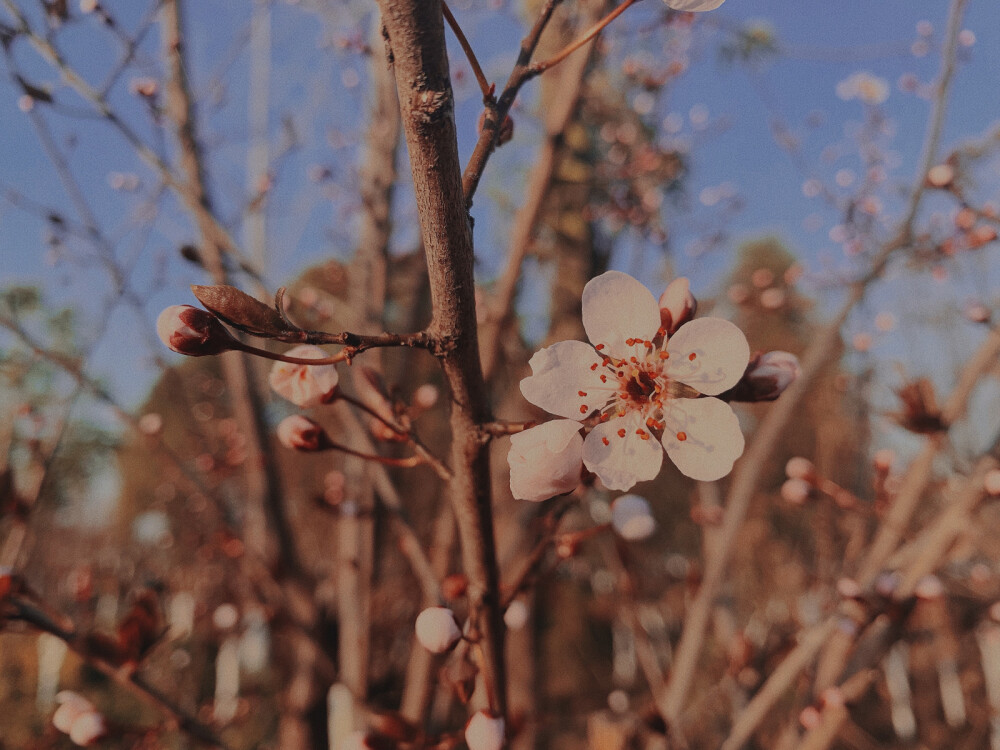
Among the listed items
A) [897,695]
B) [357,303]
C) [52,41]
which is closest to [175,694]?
[357,303]

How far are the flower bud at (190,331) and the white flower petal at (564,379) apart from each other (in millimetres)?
316

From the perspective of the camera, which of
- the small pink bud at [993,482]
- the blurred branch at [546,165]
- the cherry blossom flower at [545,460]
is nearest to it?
the cherry blossom flower at [545,460]

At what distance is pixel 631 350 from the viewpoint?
77 cm

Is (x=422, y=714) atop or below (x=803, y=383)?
below

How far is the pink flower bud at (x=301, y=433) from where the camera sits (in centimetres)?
77

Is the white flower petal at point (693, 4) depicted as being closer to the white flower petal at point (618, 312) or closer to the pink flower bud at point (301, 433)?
the white flower petal at point (618, 312)

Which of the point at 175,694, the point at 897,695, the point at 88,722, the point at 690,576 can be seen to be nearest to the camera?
the point at 88,722

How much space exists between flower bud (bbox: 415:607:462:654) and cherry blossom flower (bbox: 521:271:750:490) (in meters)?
0.27

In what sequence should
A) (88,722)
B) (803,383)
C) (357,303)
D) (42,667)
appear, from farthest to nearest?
(42,667) < (357,303) < (803,383) < (88,722)

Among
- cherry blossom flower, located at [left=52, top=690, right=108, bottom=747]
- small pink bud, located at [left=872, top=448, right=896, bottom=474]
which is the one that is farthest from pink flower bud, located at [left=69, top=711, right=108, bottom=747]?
small pink bud, located at [left=872, top=448, right=896, bottom=474]

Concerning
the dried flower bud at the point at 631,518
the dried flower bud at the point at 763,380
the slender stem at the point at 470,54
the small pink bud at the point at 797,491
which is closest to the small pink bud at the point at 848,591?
the small pink bud at the point at 797,491

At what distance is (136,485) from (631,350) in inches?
452

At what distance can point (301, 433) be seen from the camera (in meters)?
0.78

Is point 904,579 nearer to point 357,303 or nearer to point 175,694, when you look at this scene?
point 357,303
